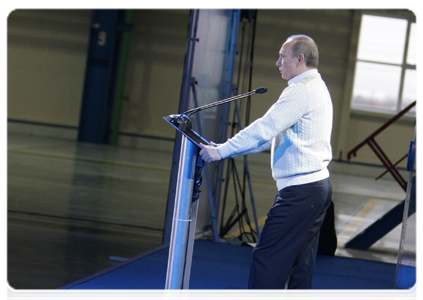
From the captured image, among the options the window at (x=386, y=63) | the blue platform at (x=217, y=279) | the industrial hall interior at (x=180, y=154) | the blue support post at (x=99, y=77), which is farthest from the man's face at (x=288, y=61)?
the blue support post at (x=99, y=77)

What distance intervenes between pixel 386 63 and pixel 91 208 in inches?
386

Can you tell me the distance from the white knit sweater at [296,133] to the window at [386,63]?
12256 millimetres

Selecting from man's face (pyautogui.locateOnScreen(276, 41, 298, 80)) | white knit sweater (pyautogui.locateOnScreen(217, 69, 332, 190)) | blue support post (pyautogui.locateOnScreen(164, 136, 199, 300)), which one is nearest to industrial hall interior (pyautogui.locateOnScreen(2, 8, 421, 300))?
blue support post (pyautogui.locateOnScreen(164, 136, 199, 300))

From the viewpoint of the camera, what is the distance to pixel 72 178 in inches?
341

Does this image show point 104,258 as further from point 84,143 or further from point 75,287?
point 84,143

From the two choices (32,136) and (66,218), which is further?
(32,136)

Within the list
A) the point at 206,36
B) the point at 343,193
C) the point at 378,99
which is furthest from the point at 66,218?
the point at 378,99

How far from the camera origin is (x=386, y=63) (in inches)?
550

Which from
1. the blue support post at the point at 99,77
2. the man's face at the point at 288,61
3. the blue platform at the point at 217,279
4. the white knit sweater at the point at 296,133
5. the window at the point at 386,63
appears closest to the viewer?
the white knit sweater at the point at 296,133

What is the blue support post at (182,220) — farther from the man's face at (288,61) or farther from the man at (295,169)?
the man's face at (288,61)

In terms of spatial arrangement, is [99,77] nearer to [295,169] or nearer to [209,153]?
[295,169]

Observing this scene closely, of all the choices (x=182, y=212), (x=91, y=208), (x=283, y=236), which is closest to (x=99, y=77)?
(x=91, y=208)

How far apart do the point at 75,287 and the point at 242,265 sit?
1363 millimetres

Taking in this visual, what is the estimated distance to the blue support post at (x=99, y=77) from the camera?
14.8m
